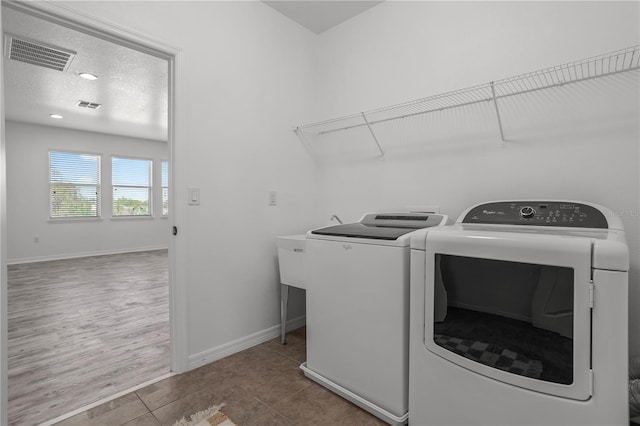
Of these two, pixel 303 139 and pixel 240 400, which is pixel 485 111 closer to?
pixel 303 139

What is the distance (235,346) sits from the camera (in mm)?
2152

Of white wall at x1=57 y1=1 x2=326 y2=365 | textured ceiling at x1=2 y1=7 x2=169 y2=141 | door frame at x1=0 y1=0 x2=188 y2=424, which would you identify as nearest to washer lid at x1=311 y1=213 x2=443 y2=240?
white wall at x1=57 y1=1 x2=326 y2=365

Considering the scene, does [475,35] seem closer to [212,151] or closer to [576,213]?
[576,213]

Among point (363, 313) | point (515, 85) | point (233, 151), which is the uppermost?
point (515, 85)

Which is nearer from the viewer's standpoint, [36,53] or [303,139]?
[303,139]

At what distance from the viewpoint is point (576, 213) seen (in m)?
1.34

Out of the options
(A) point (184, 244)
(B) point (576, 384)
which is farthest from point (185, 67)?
(B) point (576, 384)

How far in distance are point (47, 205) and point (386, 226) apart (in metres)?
6.68

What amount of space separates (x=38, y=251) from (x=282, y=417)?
647 cm

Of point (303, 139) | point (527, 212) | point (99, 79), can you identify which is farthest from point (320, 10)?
point (99, 79)

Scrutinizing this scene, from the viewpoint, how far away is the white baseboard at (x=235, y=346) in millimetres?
1962

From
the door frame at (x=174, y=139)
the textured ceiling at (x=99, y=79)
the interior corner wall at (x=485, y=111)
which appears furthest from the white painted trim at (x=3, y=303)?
the interior corner wall at (x=485, y=111)

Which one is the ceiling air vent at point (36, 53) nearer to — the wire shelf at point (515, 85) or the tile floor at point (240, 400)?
the wire shelf at point (515, 85)

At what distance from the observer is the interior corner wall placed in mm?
1463
